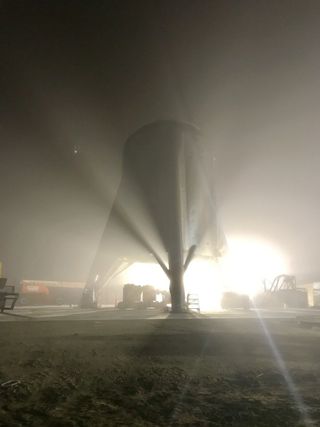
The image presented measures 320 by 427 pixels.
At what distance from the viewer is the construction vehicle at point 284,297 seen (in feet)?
186

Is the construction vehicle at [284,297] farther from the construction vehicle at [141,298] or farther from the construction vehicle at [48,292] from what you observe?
the construction vehicle at [48,292]

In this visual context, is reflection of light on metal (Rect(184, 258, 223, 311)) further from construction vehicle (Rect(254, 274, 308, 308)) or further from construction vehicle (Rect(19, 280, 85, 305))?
construction vehicle (Rect(19, 280, 85, 305))

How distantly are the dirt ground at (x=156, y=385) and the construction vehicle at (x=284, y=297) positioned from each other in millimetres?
52510

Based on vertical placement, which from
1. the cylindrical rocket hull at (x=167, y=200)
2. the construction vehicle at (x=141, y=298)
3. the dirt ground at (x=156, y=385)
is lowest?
the dirt ground at (x=156, y=385)

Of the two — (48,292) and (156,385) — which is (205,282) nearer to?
(48,292)

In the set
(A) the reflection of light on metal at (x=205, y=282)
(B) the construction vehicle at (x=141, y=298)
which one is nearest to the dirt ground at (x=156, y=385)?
(A) the reflection of light on metal at (x=205, y=282)

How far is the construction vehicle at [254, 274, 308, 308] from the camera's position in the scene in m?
56.8

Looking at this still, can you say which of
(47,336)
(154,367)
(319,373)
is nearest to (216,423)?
(154,367)

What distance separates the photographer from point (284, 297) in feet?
190

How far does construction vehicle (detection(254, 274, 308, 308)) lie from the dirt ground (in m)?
52.5

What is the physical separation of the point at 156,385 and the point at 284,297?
57544 millimetres

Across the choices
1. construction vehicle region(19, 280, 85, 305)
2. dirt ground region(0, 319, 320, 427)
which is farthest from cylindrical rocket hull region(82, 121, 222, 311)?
construction vehicle region(19, 280, 85, 305)

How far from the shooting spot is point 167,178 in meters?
30.8

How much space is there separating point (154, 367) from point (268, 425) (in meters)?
2.86
